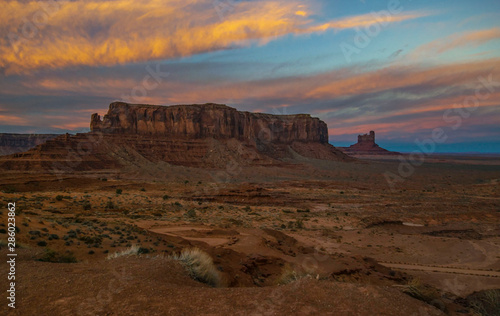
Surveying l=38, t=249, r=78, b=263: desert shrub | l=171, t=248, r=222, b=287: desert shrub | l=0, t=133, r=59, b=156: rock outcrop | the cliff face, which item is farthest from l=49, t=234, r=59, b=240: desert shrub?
l=0, t=133, r=59, b=156: rock outcrop

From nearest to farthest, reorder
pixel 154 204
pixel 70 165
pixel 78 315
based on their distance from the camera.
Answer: pixel 78 315 < pixel 154 204 < pixel 70 165

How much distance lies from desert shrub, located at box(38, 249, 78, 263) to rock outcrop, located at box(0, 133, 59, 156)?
5218 inches

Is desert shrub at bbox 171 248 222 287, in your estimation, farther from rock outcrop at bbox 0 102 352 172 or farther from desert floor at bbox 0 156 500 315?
rock outcrop at bbox 0 102 352 172

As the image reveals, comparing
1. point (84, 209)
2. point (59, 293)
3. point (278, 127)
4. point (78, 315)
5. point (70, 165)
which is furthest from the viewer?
point (278, 127)

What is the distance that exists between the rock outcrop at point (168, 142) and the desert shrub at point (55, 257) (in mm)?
54383

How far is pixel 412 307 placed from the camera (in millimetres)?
5539

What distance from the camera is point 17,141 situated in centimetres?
11744

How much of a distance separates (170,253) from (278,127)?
11033cm

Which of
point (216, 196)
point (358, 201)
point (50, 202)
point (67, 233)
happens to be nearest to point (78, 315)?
point (67, 233)

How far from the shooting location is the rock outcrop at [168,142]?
60.5 meters

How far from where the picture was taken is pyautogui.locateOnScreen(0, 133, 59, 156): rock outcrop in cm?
11376

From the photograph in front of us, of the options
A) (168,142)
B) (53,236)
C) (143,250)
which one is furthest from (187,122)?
(143,250)

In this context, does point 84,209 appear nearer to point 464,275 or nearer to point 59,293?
point 59,293

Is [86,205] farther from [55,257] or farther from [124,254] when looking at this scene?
[124,254]
